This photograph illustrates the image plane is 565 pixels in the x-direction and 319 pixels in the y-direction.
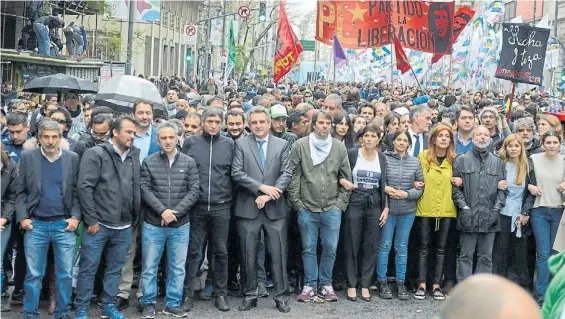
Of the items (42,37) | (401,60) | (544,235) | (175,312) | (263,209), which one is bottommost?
(175,312)

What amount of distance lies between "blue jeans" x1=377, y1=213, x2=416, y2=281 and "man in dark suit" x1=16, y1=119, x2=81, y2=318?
128 inches

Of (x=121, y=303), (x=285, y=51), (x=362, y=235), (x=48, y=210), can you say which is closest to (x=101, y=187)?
(x=48, y=210)

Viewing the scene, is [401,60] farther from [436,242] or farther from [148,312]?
[148,312]

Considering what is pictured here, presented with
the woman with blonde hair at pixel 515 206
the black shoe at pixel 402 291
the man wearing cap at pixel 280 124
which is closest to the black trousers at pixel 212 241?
the man wearing cap at pixel 280 124

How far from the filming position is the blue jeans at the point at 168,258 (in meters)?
7.78

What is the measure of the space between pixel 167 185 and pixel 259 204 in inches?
36.7

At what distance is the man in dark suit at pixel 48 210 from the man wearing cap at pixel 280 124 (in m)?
2.55

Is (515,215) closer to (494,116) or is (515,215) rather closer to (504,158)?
(504,158)

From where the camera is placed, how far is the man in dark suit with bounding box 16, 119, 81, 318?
7.15 meters

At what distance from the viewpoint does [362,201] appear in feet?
28.4

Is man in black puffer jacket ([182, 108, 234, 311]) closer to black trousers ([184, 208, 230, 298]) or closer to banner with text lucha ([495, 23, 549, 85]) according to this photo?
black trousers ([184, 208, 230, 298])

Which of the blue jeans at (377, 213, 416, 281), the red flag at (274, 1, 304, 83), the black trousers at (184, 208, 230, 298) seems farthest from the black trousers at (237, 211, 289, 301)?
the red flag at (274, 1, 304, 83)

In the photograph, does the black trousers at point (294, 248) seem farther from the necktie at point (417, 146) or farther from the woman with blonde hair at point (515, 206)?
the woman with blonde hair at point (515, 206)

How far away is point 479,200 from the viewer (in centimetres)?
Answer: 859
